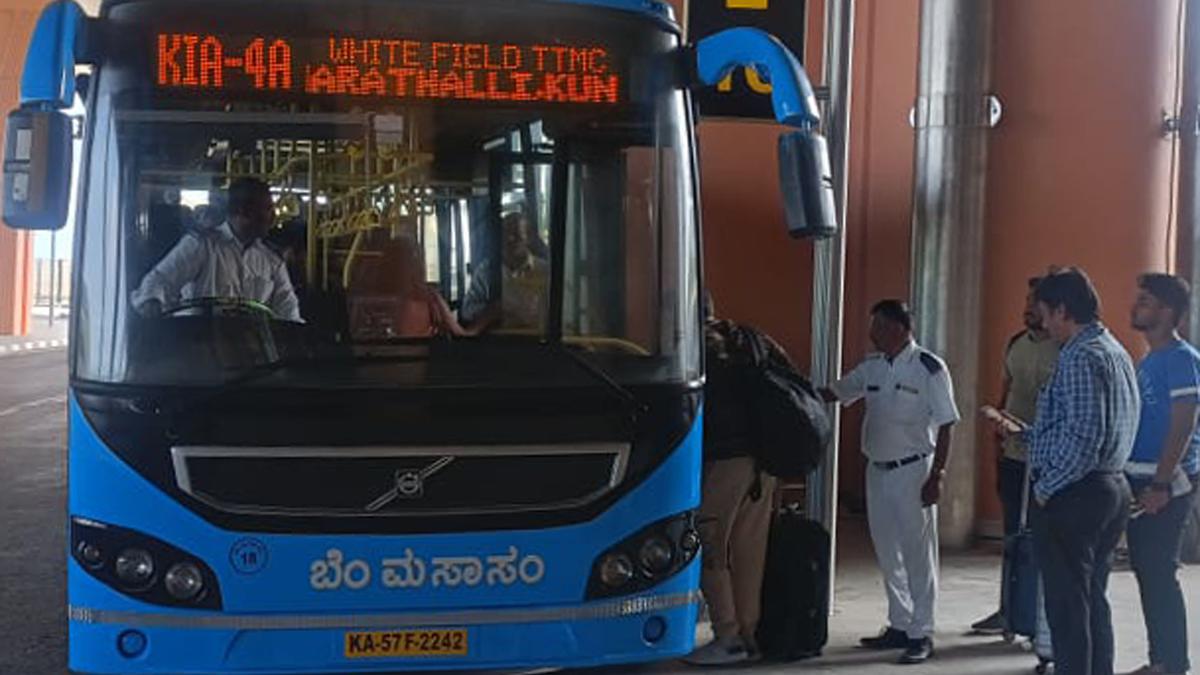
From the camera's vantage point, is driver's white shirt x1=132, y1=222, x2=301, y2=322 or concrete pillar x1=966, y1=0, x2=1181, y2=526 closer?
driver's white shirt x1=132, y1=222, x2=301, y2=322

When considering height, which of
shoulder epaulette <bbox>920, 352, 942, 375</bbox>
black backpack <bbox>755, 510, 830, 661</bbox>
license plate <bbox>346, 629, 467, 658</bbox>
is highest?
shoulder epaulette <bbox>920, 352, 942, 375</bbox>

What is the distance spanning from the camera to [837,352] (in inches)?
322

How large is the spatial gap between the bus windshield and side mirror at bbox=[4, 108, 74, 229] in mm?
121

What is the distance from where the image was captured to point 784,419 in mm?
6891

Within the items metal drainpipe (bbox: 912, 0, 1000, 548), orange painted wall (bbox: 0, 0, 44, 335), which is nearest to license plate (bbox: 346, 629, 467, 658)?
metal drainpipe (bbox: 912, 0, 1000, 548)

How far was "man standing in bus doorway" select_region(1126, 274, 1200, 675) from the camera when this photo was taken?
22.3ft

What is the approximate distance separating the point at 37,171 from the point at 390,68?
4.07 ft

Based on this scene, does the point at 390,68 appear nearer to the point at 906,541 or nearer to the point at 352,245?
the point at 352,245

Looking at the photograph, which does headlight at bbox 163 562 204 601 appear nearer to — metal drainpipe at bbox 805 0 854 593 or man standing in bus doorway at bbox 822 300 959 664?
man standing in bus doorway at bbox 822 300 959 664

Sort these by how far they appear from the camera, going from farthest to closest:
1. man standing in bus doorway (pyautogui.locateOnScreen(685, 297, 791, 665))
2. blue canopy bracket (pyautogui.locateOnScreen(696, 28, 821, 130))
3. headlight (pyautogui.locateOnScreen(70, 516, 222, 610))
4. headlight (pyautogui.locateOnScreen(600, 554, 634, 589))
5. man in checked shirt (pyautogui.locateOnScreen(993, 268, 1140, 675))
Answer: man standing in bus doorway (pyautogui.locateOnScreen(685, 297, 791, 665)), man in checked shirt (pyautogui.locateOnScreen(993, 268, 1140, 675)), blue canopy bracket (pyautogui.locateOnScreen(696, 28, 821, 130)), headlight (pyautogui.locateOnScreen(600, 554, 634, 589)), headlight (pyautogui.locateOnScreen(70, 516, 222, 610))

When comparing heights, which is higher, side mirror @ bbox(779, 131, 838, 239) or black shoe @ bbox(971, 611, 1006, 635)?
side mirror @ bbox(779, 131, 838, 239)

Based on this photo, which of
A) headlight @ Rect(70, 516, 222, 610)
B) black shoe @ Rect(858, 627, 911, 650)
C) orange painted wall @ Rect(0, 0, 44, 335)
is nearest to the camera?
headlight @ Rect(70, 516, 222, 610)

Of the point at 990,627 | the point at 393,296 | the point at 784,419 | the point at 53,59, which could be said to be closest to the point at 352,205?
the point at 393,296

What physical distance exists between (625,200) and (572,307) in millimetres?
448
